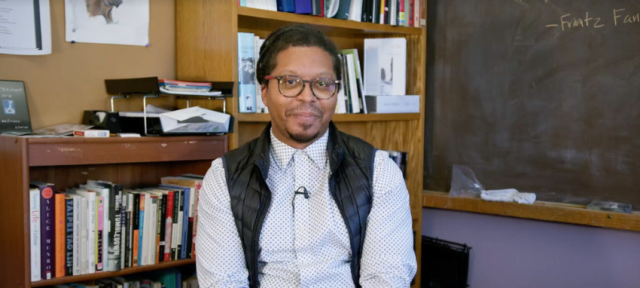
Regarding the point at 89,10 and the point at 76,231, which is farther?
the point at 89,10

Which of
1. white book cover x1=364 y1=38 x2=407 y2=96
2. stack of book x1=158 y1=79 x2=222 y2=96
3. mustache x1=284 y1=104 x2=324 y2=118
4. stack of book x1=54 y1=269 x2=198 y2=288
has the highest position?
white book cover x1=364 y1=38 x2=407 y2=96

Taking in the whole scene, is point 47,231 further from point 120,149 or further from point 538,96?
point 538,96

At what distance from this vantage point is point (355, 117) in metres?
2.74

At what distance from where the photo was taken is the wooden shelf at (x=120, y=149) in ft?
6.35

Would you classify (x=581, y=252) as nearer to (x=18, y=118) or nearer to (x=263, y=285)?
(x=263, y=285)

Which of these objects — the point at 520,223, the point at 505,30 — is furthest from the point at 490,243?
the point at 505,30

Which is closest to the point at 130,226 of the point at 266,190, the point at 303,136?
the point at 266,190

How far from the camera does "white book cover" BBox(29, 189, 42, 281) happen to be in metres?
1.92

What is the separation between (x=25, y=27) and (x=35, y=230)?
2.44ft

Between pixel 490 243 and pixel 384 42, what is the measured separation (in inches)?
40.4

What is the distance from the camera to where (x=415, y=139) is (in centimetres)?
300

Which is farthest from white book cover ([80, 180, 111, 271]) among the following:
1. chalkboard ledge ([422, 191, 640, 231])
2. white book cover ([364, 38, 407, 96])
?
chalkboard ledge ([422, 191, 640, 231])

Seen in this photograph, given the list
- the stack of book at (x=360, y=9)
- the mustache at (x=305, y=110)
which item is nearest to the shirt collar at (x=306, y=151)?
the mustache at (x=305, y=110)

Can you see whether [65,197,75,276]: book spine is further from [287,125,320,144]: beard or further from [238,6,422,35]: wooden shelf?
[238,6,422,35]: wooden shelf
